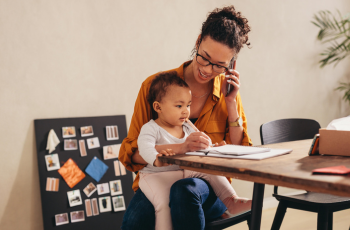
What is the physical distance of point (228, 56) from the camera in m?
1.46

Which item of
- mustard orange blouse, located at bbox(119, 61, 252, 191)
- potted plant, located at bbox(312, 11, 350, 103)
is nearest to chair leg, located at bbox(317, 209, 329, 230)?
mustard orange blouse, located at bbox(119, 61, 252, 191)

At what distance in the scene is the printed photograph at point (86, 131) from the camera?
2.38 metres

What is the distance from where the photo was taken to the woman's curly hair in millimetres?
1441

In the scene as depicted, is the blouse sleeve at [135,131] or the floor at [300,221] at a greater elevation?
the blouse sleeve at [135,131]

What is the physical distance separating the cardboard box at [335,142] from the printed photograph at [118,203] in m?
1.72

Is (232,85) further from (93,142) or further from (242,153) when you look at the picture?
(93,142)

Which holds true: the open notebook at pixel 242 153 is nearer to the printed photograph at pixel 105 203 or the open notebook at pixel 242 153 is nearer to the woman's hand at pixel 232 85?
the woman's hand at pixel 232 85

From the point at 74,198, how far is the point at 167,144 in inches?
51.2

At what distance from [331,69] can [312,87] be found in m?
0.38

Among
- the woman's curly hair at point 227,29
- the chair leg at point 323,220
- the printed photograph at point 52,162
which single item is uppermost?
the woman's curly hair at point 227,29

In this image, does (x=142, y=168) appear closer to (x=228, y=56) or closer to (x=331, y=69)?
(x=228, y=56)

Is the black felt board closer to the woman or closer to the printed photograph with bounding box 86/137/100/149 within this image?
the printed photograph with bounding box 86/137/100/149

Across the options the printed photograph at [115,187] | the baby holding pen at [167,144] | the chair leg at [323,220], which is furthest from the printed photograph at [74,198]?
the chair leg at [323,220]

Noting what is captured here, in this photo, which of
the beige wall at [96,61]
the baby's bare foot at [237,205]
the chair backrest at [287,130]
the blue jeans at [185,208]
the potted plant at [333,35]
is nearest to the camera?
the blue jeans at [185,208]
